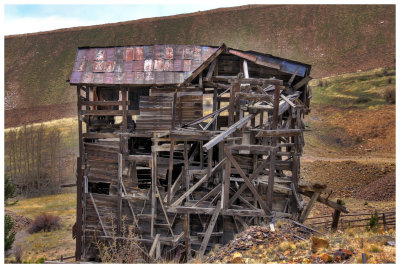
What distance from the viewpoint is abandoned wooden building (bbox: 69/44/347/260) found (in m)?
14.6

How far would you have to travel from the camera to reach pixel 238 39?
79.6 metres

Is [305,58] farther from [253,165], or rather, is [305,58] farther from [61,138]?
[253,165]

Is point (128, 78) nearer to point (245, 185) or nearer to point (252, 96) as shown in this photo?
point (252, 96)

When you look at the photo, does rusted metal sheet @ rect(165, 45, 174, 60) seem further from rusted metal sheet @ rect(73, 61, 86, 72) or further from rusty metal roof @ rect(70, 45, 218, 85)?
rusted metal sheet @ rect(73, 61, 86, 72)

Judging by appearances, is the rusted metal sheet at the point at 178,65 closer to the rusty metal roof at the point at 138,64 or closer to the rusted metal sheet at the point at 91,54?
the rusty metal roof at the point at 138,64

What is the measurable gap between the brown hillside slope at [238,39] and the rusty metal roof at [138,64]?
55144 mm

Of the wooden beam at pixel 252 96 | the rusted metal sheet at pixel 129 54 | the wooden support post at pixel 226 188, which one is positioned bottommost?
the wooden support post at pixel 226 188

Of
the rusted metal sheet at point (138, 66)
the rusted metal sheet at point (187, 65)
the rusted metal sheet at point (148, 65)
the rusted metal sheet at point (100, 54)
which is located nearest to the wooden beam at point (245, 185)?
the rusted metal sheet at point (187, 65)

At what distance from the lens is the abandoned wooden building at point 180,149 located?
48.1ft

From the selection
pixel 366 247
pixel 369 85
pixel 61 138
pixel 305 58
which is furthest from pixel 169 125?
pixel 305 58

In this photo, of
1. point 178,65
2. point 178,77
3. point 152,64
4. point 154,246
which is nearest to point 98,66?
point 152,64

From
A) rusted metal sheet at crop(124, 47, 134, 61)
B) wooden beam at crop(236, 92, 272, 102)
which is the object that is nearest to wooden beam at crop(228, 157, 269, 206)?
wooden beam at crop(236, 92, 272, 102)

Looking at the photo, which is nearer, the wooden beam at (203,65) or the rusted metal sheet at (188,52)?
the wooden beam at (203,65)

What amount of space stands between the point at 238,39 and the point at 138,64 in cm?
6592
